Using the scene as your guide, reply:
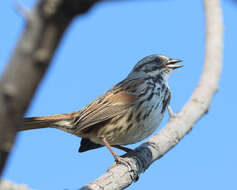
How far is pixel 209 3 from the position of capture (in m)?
4.64

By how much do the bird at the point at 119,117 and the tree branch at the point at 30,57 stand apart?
3.16m

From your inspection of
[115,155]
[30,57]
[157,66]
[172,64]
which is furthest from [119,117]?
[30,57]

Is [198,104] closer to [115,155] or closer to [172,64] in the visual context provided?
[172,64]

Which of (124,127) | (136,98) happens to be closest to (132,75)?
(136,98)

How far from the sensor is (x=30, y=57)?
44.8 inches

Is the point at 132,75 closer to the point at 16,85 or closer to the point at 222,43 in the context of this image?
the point at 222,43

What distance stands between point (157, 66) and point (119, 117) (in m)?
1.08

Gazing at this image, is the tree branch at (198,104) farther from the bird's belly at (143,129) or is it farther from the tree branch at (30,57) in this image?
the tree branch at (30,57)

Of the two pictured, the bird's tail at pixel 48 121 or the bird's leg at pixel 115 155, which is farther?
the bird's tail at pixel 48 121

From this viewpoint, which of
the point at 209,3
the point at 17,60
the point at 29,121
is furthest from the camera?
the point at 209,3

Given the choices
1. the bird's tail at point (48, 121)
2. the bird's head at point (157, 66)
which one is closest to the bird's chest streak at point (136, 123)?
the bird's tail at point (48, 121)

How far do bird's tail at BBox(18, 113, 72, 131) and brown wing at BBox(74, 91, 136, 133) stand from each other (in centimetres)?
13

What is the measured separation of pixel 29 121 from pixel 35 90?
10.8ft

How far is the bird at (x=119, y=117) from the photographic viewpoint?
4594mm
